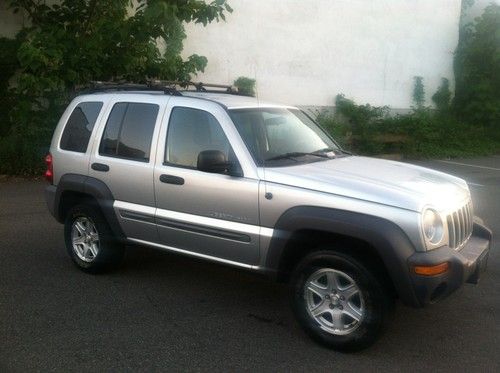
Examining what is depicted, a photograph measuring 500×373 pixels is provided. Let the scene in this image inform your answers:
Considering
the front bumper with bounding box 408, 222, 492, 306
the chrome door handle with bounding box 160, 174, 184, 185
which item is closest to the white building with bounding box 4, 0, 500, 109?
the chrome door handle with bounding box 160, 174, 184, 185

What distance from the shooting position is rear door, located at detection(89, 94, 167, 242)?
541cm

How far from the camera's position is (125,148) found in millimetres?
5648

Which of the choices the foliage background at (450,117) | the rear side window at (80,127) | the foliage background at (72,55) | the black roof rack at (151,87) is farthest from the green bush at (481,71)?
the rear side window at (80,127)

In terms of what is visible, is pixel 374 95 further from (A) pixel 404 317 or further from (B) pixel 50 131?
(A) pixel 404 317

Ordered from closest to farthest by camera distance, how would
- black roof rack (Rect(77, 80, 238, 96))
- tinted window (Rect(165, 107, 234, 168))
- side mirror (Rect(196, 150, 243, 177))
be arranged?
side mirror (Rect(196, 150, 243, 177)), tinted window (Rect(165, 107, 234, 168)), black roof rack (Rect(77, 80, 238, 96))

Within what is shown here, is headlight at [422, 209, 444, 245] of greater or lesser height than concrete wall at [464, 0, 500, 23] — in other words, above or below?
below

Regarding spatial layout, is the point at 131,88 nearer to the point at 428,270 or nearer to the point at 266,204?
the point at 266,204

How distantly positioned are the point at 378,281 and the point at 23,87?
910 cm

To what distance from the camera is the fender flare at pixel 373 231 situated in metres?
4.08

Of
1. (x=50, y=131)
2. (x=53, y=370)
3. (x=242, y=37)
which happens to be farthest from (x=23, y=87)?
(x=53, y=370)

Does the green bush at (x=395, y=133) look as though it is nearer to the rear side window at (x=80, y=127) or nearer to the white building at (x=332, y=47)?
the white building at (x=332, y=47)

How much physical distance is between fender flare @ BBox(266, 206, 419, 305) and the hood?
0.15 metres

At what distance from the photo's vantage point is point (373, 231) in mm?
4133

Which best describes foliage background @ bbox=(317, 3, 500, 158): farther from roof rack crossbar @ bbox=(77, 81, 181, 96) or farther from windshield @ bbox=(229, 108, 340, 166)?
windshield @ bbox=(229, 108, 340, 166)
